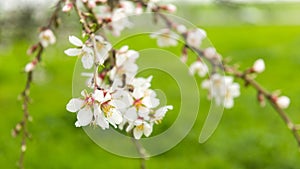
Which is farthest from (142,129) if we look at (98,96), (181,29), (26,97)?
(181,29)

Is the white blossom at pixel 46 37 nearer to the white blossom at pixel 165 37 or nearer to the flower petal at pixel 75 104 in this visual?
the white blossom at pixel 165 37

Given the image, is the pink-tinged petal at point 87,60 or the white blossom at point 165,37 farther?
the white blossom at point 165,37

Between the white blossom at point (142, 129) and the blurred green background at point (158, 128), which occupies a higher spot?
the blurred green background at point (158, 128)

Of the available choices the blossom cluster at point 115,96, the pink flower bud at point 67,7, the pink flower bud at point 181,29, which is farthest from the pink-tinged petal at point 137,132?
the pink flower bud at point 181,29

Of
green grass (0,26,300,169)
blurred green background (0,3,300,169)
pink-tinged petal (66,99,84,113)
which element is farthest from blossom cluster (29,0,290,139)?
green grass (0,26,300,169)

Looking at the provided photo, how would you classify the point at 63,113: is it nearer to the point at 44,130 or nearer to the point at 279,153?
the point at 44,130

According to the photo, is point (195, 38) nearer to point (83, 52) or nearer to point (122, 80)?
point (122, 80)

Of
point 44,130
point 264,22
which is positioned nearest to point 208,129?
point 44,130
